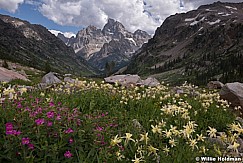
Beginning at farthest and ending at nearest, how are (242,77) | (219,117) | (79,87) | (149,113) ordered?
(242,77)
(79,87)
(219,117)
(149,113)

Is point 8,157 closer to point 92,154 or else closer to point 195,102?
point 92,154

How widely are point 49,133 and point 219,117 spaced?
748cm

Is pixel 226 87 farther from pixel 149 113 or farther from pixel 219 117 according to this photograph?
pixel 149 113

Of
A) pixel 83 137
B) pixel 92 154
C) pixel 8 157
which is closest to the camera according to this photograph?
pixel 8 157

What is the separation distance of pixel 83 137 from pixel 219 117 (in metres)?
6.78

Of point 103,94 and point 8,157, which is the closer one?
point 8,157

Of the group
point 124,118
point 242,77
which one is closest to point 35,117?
point 124,118

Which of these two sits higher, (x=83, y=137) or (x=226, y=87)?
(x=226, y=87)

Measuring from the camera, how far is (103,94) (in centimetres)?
985

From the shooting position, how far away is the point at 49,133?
439cm

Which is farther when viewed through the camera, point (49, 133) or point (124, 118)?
point (124, 118)

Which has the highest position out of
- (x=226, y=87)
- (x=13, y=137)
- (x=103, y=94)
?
(x=226, y=87)

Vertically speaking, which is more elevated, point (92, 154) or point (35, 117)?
point (35, 117)

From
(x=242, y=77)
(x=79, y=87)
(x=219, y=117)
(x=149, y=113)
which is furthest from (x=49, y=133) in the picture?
(x=242, y=77)
